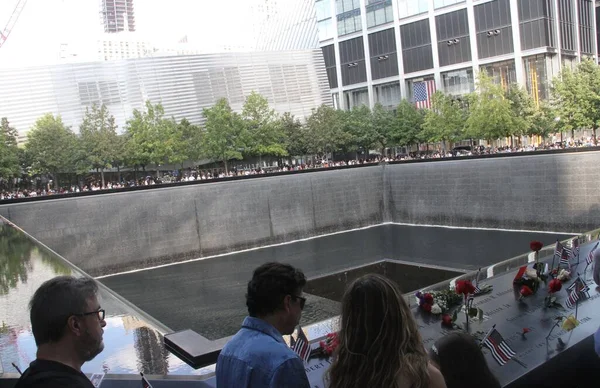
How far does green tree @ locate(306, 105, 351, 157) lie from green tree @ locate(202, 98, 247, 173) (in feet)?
22.7

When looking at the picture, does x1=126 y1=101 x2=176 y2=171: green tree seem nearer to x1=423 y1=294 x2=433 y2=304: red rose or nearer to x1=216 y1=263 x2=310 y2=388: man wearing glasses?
x1=423 y1=294 x2=433 y2=304: red rose

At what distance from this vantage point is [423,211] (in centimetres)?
2505

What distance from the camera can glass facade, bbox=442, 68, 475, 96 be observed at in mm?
50906

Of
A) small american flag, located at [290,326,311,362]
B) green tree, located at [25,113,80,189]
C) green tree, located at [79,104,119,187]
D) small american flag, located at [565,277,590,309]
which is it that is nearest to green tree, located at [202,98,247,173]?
green tree, located at [79,104,119,187]

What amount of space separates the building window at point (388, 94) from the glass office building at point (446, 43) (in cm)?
10

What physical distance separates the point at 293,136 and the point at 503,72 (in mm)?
18460

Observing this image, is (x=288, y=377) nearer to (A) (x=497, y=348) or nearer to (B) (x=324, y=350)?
(B) (x=324, y=350)

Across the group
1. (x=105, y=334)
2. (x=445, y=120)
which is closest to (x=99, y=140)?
(x=445, y=120)

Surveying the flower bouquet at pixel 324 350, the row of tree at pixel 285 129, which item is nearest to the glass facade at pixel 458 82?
the row of tree at pixel 285 129

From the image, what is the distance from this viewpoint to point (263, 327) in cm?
255

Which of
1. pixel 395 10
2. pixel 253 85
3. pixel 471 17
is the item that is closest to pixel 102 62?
pixel 253 85

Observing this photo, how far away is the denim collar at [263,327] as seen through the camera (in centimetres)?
253

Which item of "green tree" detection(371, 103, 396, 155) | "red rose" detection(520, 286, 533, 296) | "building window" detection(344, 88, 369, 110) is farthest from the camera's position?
"building window" detection(344, 88, 369, 110)

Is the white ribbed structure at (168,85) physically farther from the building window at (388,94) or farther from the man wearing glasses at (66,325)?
the man wearing glasses at (66,325)
